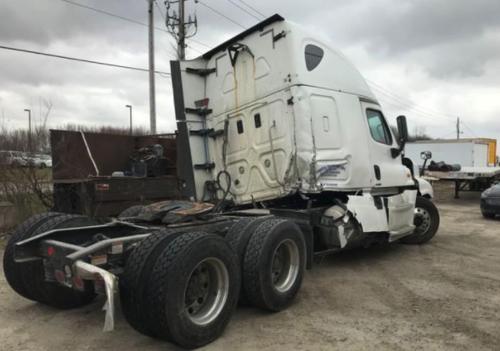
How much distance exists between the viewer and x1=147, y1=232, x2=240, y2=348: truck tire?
137 inches

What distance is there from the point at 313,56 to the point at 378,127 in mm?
1681

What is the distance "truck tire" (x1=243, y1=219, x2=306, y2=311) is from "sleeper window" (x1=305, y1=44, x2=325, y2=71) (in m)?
2.38

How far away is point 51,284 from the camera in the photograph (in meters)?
4.64

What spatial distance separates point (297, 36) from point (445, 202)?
1454 cm

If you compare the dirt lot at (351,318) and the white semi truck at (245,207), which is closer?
the white semi truck at (245,207)

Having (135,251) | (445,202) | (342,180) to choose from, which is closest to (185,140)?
(342,180)

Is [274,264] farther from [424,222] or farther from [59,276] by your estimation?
→ [424,222]

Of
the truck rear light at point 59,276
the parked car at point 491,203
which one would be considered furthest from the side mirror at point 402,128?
the parked car at point 491,203

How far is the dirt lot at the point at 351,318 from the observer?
12.9 feet

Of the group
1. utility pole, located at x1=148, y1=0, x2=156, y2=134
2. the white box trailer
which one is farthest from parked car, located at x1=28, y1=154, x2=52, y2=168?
the white box trailer

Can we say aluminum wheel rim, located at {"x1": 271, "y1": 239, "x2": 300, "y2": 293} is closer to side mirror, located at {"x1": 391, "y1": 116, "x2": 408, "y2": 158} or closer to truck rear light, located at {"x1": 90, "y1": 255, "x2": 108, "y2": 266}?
truck rear light, located at {"x1": 90, "y1": 255, "x2": 108, "y2": 266}

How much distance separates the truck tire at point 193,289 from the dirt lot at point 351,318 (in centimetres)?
24

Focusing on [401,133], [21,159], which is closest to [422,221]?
[401,133]

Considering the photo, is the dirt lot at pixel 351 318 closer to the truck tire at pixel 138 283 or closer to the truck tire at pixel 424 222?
the truck tire at pixel 138 283
